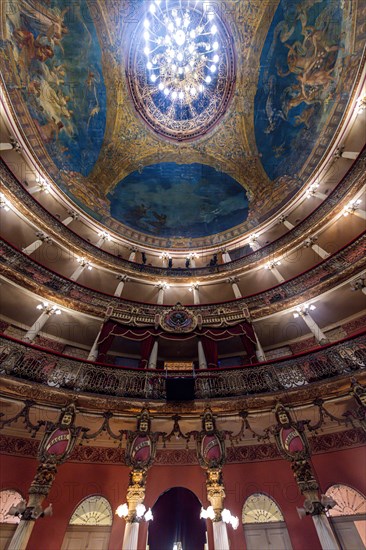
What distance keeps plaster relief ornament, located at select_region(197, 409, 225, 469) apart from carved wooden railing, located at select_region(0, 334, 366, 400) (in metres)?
1.03

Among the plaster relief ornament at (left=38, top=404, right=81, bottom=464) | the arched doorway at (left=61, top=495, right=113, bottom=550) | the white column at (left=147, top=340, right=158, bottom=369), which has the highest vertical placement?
the white column at (left=147, top=340, right=158, bottom=369)

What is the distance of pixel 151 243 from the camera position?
2100 centimetres

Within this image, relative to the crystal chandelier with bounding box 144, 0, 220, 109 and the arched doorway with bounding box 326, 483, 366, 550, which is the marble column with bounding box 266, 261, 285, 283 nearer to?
the arched doorway with bounding box 326, 483, 366, 550

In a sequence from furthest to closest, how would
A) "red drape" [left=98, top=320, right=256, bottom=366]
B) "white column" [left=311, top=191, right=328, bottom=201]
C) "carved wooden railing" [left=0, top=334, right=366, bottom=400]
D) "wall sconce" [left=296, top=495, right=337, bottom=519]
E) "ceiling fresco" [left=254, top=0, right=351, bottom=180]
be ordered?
"white column" [left=311, top=191, right=328, bottom=201]
"ceiling fresco" [left=254, top=0, right=351, bottom=180]
"red drape" [left=98, top=320, right=256, bottom=366]
"carved wooden railing" [left=0, top=334, right=366, bottom=400]
"wall sconce" [left=296, top=495, right=337, bottom=519]

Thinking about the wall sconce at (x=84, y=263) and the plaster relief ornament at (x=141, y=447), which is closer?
the plaster relief ornament at (x=141, y=447)

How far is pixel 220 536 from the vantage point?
222 inches

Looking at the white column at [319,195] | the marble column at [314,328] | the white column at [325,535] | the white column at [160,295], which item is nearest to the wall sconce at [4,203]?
the white column at [160,295]

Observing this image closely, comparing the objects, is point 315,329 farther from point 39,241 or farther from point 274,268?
point 39,241

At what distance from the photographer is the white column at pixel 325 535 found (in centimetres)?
496

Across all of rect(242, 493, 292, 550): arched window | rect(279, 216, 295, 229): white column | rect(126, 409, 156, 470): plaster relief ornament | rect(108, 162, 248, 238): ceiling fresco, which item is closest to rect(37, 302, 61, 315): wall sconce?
rect(126, 409, 156, 470): plaster relief ornament

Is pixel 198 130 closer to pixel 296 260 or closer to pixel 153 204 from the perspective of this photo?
pixel 153 204

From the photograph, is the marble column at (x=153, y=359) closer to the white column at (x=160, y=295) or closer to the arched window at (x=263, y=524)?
the white column at (x=160, y=295)

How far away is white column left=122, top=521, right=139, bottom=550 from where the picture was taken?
545 cm

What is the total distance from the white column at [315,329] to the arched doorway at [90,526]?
32.5ft
